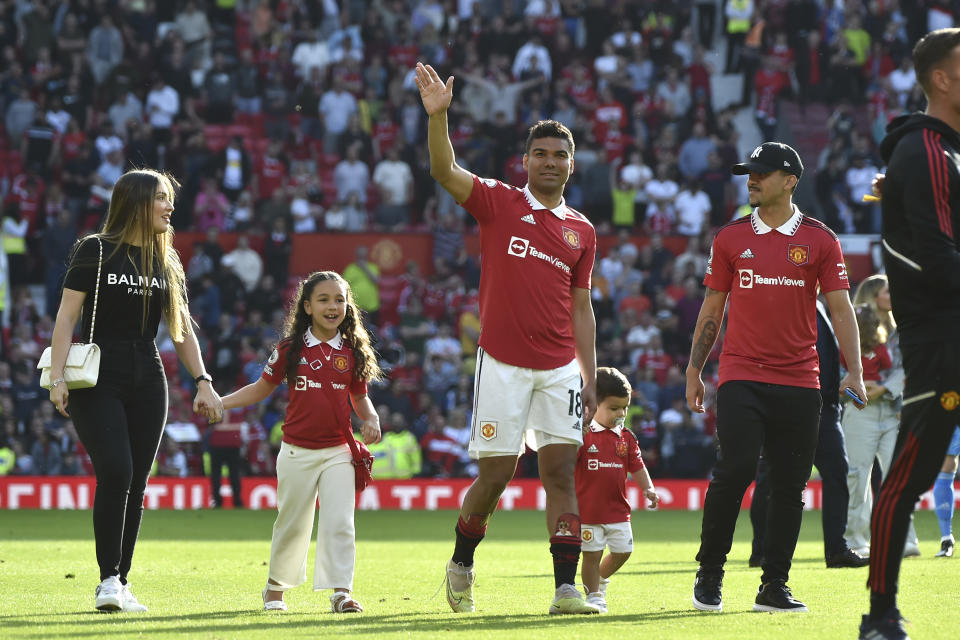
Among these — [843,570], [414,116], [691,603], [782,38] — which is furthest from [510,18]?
[691,603]

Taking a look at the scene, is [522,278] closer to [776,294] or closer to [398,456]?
[776,294]

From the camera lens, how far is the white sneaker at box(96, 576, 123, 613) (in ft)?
24.1

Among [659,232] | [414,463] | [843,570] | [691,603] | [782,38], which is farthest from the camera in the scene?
[782,38]

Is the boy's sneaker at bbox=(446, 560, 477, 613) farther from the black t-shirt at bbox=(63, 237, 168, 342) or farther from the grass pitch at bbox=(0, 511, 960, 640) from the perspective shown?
the black t-shirt at bbox=(63, 237, 168, 342)

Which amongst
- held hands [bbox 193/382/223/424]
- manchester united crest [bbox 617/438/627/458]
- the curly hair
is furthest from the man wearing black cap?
held hands [bbox 193/382/223/424]

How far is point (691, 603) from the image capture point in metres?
7.97

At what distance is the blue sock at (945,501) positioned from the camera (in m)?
12.0

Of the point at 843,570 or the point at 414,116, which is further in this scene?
the point at 414,116

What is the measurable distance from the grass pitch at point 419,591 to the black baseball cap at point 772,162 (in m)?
2.37

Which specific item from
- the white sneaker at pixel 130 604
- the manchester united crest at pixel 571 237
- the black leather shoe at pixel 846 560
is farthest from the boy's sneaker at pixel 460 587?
the black leather shoe at pixel 846 560

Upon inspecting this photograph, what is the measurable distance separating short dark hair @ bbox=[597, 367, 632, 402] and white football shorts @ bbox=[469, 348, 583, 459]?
5.17ft

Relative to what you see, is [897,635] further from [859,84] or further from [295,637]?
[859,84]

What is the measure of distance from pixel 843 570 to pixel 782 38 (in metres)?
19.1

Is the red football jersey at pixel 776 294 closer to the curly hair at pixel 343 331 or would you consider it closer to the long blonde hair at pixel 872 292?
the curly hair at pixel 343 331
